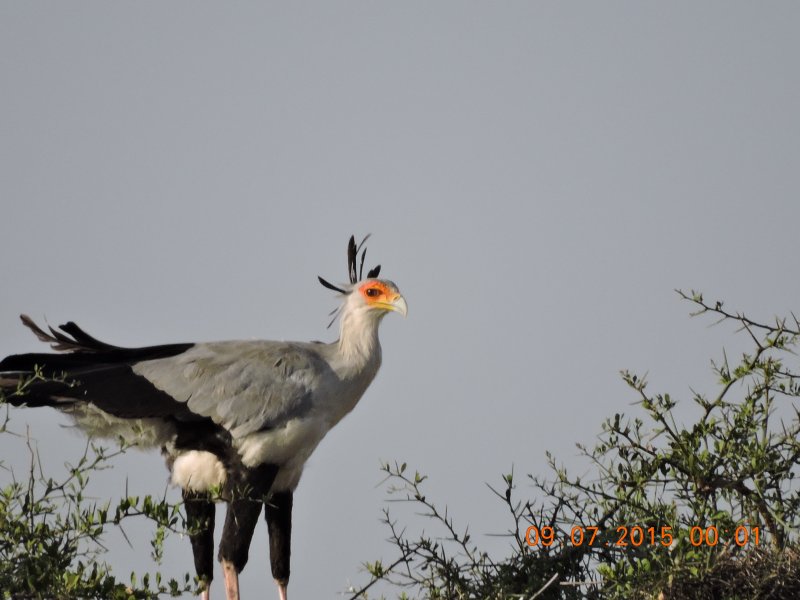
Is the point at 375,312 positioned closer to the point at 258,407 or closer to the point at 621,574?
the point at 258,407

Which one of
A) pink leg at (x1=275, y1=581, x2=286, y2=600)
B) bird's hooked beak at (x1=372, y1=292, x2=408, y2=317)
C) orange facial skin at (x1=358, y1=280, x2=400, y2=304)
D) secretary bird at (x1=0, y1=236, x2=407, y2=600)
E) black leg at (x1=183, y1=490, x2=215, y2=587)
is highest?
orange facial skin at (x1=358, y1=280, x2=400, y2=304)

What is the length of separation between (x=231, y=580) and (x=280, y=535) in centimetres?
33

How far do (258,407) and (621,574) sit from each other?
2.40 m

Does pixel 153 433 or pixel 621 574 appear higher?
pixel 153 433

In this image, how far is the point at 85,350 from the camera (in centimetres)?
600

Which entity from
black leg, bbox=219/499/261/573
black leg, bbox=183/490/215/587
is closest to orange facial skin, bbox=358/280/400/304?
black leg, bbox=219/499/261/573

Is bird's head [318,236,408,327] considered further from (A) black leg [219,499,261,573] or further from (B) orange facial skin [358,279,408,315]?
(A) black leg [219,499,261,573]

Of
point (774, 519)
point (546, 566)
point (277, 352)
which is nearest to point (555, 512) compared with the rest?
point (546, 566)

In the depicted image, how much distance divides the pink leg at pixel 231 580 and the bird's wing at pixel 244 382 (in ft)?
2.15

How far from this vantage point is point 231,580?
5.86 metres

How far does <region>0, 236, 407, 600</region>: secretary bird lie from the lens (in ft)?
18.9

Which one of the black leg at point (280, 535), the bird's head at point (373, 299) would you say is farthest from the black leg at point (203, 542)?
the bird's head at point (373, 299)
